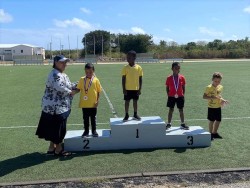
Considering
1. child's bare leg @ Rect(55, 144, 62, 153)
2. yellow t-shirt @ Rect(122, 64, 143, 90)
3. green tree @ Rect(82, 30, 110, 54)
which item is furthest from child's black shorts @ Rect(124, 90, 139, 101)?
green tree @ Rect(82, 30, 110, 54)

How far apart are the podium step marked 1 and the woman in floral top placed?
511 millimetres

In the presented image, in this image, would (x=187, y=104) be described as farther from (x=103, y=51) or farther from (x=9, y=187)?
(x=103, y=51)

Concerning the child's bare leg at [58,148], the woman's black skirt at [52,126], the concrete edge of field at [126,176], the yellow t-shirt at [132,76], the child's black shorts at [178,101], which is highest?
the yellow t-shirt at [132,76]

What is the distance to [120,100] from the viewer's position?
1435 cm

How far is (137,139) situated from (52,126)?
1.71m

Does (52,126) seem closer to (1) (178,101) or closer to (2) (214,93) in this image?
(1) (178,101)

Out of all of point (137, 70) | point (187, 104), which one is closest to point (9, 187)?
point (137, 70)

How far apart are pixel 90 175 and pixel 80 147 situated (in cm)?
142

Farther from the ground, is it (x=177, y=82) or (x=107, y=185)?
(x=177, y=82)

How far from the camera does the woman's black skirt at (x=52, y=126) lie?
21.9 feet

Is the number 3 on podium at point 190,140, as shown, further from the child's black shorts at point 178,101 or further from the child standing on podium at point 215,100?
the child's black shorts at point 178,101

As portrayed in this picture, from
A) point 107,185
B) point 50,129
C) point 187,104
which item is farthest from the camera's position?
point 187,104

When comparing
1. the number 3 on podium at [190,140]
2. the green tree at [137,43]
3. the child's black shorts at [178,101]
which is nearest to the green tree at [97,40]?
the green tree at [137,43]

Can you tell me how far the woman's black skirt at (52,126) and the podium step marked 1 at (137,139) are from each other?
0.46 metres
